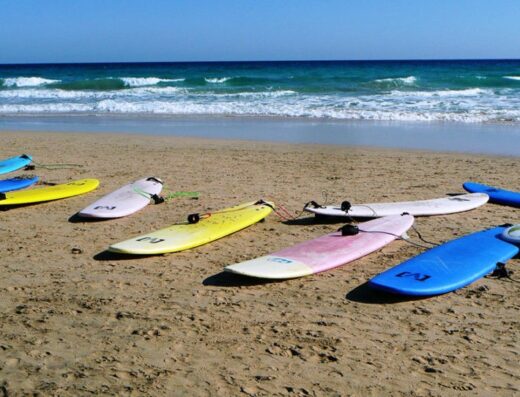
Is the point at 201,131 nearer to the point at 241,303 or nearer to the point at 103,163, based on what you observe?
the point at 103,163

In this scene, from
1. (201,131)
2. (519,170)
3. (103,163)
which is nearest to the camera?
(519,170)

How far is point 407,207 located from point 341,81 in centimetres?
2282

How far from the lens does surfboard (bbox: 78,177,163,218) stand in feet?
16.6

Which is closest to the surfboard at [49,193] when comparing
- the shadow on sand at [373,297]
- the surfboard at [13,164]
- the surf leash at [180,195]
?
the surf leash at [180,195]

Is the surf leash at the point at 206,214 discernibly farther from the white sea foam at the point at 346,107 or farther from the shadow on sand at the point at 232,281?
the white sea foam at the point at 346,107

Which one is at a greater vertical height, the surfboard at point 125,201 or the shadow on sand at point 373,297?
the surfboard at point 125,201

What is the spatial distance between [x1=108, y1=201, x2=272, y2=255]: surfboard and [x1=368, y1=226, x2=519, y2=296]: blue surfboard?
4.52 feet

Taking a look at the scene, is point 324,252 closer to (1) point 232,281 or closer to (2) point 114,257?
(1) point 232,281

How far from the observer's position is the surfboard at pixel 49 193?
5460 millimetres

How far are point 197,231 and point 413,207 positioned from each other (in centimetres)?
191

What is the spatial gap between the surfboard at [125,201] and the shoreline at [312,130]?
13.6 ft

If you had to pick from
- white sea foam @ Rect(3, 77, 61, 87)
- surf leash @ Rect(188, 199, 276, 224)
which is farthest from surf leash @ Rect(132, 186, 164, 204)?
white sea foam @ Rect(3, 77, 61, 87)

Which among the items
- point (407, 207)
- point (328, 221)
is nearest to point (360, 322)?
point (328, 221)

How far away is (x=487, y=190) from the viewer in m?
5.84
